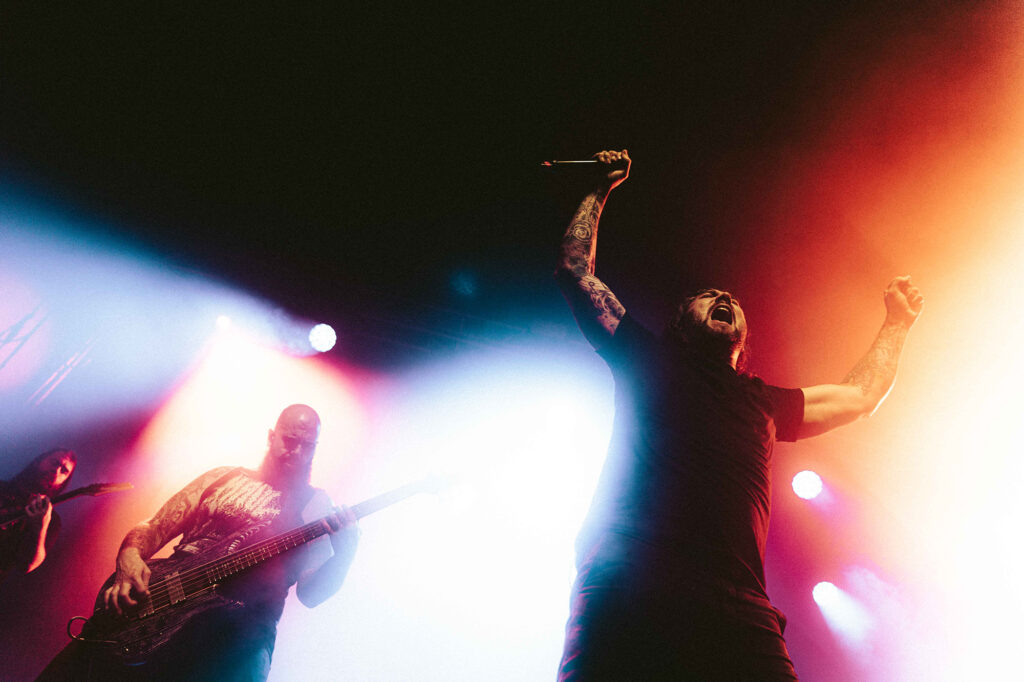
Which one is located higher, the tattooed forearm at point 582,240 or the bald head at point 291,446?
the tattooed forearm at point 582,240

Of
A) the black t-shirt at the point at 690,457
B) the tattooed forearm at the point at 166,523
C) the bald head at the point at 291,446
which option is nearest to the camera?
the black t-shirt at the point at 690,457

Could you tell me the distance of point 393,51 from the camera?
3.16 m

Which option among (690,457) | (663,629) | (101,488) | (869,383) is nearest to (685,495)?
(690,457)

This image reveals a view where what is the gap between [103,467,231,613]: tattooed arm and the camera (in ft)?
7.62

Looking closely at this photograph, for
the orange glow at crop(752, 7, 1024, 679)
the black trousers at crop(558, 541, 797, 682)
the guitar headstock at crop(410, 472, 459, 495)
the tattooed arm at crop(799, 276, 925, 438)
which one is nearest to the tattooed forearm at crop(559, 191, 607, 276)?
the tattooed arm at crop(799, 276, 925, 438)

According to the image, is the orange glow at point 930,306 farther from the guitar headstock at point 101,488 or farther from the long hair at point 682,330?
the guitar headstock at point 101,488

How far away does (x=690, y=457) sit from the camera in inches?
48.7

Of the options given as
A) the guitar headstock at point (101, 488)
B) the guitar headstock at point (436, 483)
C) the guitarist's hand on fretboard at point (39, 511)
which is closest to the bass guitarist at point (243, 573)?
the guitar headstock at point (436, 483)

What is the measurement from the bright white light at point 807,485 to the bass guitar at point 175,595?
4478 millimetres

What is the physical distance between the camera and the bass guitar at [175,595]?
2225 mm

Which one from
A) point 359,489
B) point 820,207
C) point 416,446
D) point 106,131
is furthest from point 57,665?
point 820,207

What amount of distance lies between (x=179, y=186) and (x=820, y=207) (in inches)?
204

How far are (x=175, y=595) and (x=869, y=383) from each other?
11.1ft

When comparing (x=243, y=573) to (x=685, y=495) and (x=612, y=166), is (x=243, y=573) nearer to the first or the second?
(x=685, y=495)
